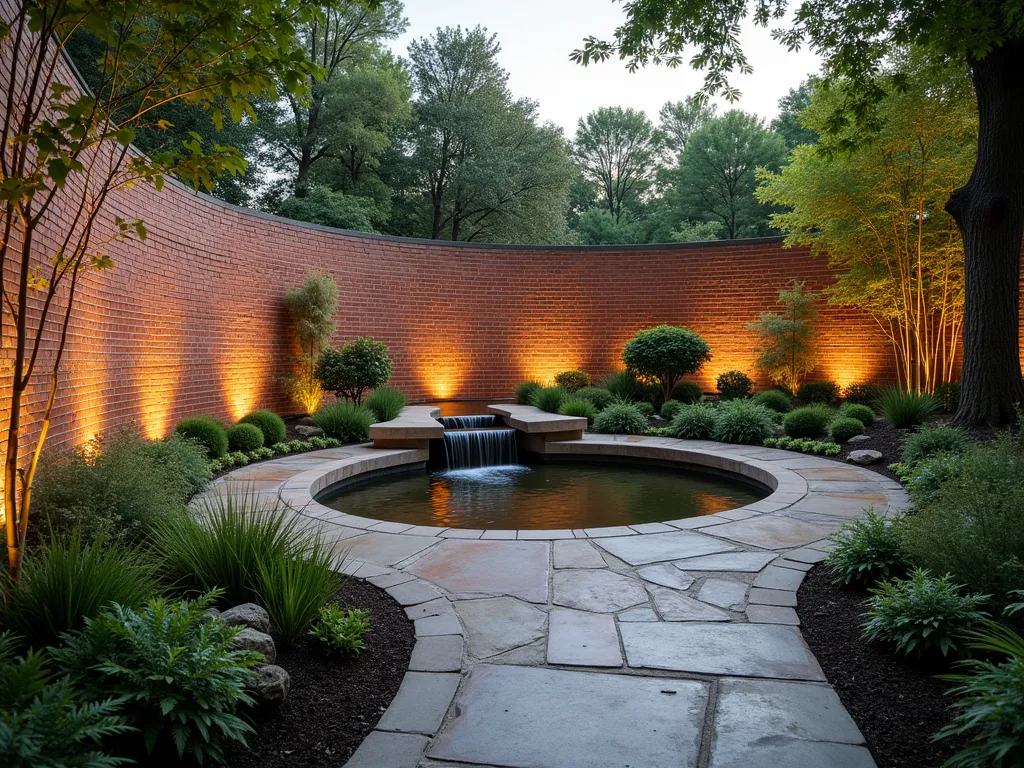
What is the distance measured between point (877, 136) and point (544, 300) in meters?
6.36

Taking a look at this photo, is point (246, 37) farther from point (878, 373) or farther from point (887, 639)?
point (878, 373)

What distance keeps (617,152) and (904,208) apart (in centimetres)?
2289

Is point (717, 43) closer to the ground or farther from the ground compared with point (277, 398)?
farther from the ground

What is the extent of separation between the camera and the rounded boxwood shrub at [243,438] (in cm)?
729

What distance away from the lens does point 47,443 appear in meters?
4.42

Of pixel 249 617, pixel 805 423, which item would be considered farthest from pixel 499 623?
pixel 805 423

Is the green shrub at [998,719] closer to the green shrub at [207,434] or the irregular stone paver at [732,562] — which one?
the irregular stone paver at [732,562]

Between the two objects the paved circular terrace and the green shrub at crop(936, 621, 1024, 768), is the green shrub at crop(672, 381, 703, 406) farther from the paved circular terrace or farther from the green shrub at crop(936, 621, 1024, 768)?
the green shrub at crop(936, 621, 1024, 768)

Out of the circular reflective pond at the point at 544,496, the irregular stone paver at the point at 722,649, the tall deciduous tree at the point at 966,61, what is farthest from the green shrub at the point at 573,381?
the irregular stone paver at the point at 722,649

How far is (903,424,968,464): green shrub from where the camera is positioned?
5875 mm

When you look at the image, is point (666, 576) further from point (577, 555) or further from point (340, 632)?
point (340, 632)

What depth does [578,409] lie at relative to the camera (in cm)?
911

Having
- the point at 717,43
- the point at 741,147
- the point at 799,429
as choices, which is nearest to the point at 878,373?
the point at 799,429

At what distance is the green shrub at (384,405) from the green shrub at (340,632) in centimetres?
638
